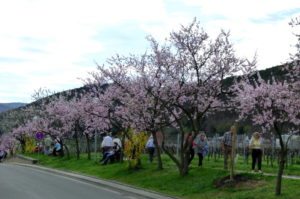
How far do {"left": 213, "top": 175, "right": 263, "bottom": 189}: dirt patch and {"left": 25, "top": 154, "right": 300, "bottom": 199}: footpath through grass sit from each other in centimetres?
3

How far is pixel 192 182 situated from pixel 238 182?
2.44 m

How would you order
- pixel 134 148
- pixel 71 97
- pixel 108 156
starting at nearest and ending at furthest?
pixel 134 148, pixel 108 156, pixel 71 97

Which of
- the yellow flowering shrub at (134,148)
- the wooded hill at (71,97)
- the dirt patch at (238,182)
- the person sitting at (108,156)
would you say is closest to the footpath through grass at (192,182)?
the dirt patch at (238,182)

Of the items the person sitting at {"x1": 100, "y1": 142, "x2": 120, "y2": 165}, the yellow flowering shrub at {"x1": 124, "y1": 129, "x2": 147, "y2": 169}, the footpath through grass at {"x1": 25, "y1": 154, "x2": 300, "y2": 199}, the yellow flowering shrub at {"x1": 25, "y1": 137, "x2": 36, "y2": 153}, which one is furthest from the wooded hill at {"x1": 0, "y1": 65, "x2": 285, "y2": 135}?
the footpath through grass at {"x1": 25, "y1": 154, "x2": 300, "y2": 199}

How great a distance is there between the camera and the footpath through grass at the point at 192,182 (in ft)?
49.4

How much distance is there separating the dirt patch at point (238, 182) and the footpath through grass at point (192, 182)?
0.03 meters

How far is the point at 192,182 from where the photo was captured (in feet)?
61.6

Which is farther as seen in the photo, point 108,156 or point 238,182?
point 108,156

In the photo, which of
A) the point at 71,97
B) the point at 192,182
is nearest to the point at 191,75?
the point at 192,182

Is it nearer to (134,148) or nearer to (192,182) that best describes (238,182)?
(192,182)

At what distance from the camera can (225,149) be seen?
827 inches

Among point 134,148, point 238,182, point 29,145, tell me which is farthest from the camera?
point 29,145

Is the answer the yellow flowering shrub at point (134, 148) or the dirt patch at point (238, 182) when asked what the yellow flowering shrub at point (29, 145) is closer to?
the yellow flowering shrub at point (134, 148)

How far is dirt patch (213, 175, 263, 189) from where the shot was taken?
641 inches
